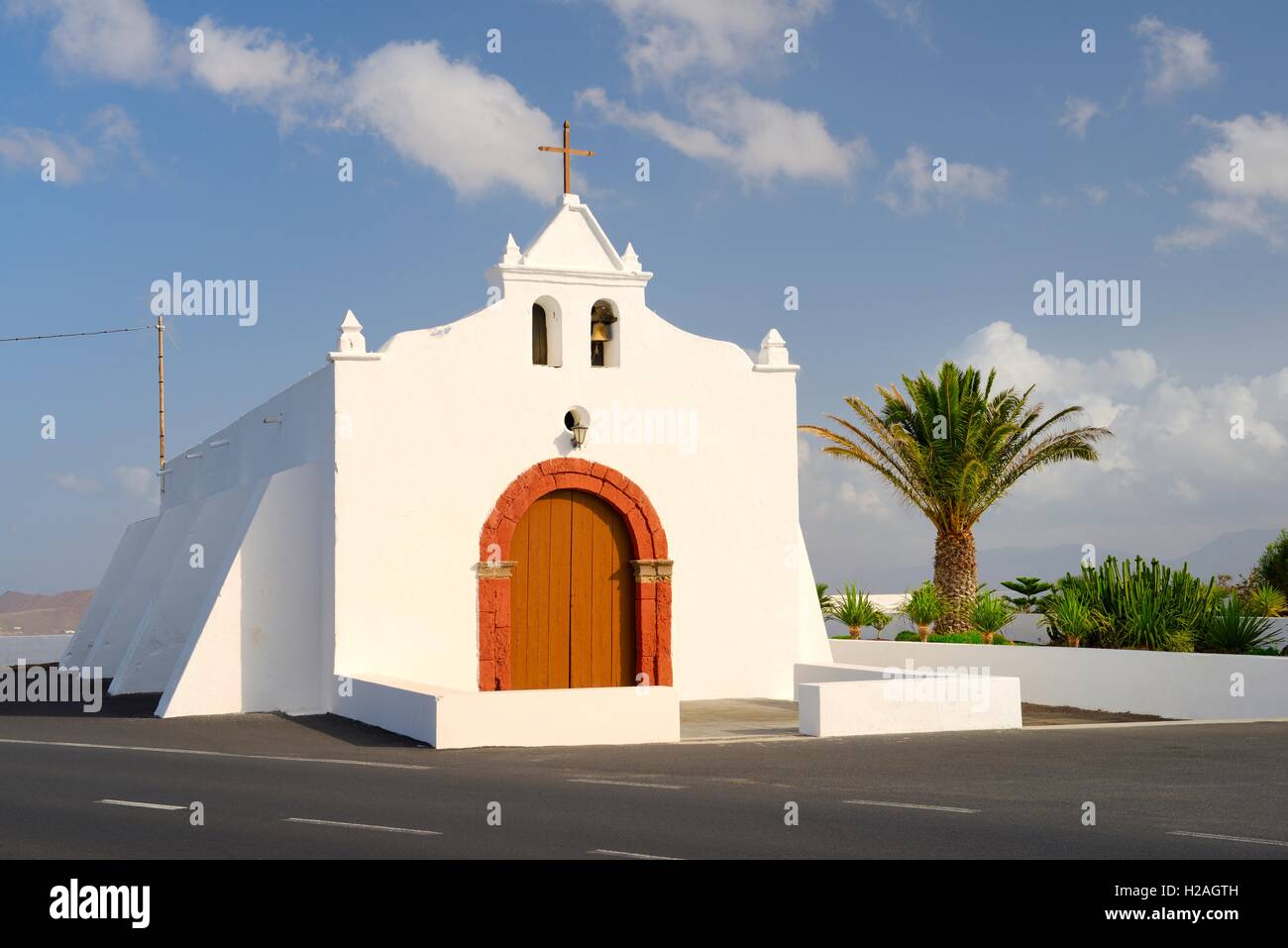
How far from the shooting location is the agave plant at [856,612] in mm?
26719

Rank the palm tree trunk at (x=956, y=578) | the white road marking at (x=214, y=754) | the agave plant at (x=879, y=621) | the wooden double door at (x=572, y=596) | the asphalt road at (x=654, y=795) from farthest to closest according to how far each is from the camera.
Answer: the agave plant at (x=879, y=621)
the palm tree trunk at (x=956, y=578)
the wooden double door at (x=572, y=596)
the white road marking at (x=214, y=754)
the asphalt road at (x=654, y=795)

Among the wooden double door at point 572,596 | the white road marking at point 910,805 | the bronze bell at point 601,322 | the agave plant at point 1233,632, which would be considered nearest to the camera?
the white road marking at point 910,805

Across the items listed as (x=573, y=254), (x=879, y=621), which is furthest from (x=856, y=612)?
(x=573, y=254)

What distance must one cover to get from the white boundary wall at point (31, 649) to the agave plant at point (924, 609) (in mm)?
18932

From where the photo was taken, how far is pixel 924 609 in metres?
25.7

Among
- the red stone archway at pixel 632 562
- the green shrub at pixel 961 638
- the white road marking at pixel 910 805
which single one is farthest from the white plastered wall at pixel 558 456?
the white road marking at pixel 910 805

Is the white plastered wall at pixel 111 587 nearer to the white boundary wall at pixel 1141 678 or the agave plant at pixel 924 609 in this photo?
the agave plant at pixel 924 609

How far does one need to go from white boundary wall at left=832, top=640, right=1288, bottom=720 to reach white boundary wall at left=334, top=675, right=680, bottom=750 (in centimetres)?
729

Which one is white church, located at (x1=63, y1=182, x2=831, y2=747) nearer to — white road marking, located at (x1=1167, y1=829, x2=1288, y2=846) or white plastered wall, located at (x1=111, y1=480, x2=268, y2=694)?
white plastered wall, located at (x1=111, y1=480, x2=268, y2=694)

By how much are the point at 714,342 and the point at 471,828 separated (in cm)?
1159

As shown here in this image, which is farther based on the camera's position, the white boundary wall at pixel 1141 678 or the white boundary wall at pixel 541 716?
the white boundary wall at pixel 1141 678

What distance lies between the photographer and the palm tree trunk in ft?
85.6
